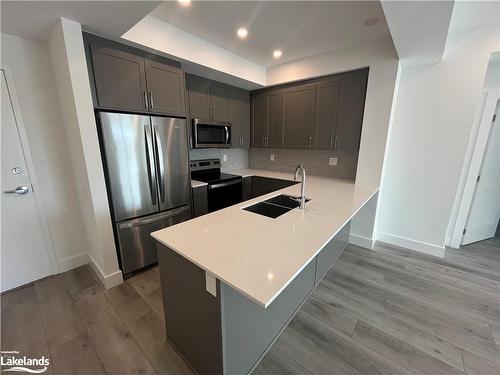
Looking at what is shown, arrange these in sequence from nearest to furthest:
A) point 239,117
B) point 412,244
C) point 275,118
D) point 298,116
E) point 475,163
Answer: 1. point 475,163
2. point 412,244
3. point 298,116
4. point 275,118
5. point 239,117

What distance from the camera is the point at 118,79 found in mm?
1931

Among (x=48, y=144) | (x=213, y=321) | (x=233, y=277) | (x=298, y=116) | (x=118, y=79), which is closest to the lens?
(x=233, y=277)

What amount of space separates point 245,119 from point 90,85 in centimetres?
239

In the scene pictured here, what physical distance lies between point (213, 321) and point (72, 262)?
2355 millimetres

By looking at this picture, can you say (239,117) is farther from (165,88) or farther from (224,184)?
(165,88)

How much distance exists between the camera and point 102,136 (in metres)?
1.86

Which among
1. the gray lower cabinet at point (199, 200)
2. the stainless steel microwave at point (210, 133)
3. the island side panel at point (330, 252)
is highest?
the stainless steel microwave at point (210, 133)

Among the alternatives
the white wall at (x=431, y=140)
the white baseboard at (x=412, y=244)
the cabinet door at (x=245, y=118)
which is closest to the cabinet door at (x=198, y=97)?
the cabinet door at (x=245, y=118)

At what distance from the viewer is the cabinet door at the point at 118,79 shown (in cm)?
183

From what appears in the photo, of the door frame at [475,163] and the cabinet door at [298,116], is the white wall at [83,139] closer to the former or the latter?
the cabinet door at [298,116]

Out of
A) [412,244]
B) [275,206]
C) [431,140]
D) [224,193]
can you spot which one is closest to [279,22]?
[275,206]

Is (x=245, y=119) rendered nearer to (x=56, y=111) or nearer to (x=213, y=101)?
→ (x=213, y=101)

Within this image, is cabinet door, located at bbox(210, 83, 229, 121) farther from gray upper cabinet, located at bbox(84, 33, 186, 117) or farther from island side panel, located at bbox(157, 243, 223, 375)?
island side panel, located at bbox(157, 243, 223, 375)

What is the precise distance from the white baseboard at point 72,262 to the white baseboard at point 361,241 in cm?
361
